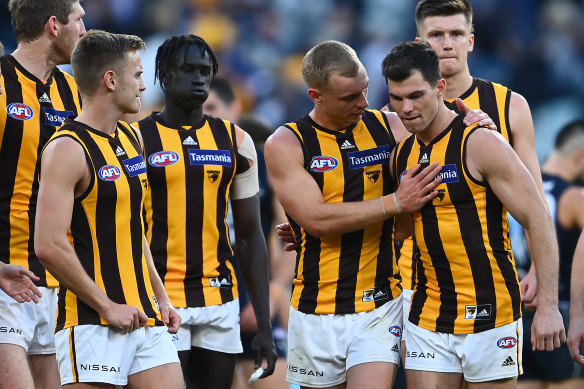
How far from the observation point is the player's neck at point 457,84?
5609 millimetres

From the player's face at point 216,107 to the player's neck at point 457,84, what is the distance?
2447mm

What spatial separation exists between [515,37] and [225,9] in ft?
12.1

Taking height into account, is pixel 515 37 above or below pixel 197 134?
above

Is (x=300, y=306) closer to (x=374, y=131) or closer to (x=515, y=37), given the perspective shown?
(x=374, y=131)

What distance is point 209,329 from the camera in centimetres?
534

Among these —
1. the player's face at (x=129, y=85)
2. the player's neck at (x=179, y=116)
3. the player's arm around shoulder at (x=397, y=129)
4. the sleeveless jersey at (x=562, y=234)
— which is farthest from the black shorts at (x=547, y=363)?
the player's face at (x=129, y=85)

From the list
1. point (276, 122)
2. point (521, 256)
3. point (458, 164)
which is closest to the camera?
point (458, 164)

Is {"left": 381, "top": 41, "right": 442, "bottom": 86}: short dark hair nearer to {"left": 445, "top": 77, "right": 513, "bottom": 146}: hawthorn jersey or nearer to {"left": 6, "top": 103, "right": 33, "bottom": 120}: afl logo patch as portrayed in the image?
{"left": 445, "top": 77, "right": 513, "bottom": 146}: hawthorn jersey

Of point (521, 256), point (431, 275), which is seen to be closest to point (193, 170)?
point (431, 275)

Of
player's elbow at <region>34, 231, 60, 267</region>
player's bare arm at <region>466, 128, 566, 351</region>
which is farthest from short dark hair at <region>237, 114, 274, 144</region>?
player's elbow at <region>34, 231, 60, 267</region>

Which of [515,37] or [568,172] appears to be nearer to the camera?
[568,172]

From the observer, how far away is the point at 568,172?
26.4 ft

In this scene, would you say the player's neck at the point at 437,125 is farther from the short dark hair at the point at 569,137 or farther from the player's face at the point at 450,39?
the short dark hair at the point at 569,137

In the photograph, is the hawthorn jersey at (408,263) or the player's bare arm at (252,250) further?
the hawthorn jersey at (408,263)
